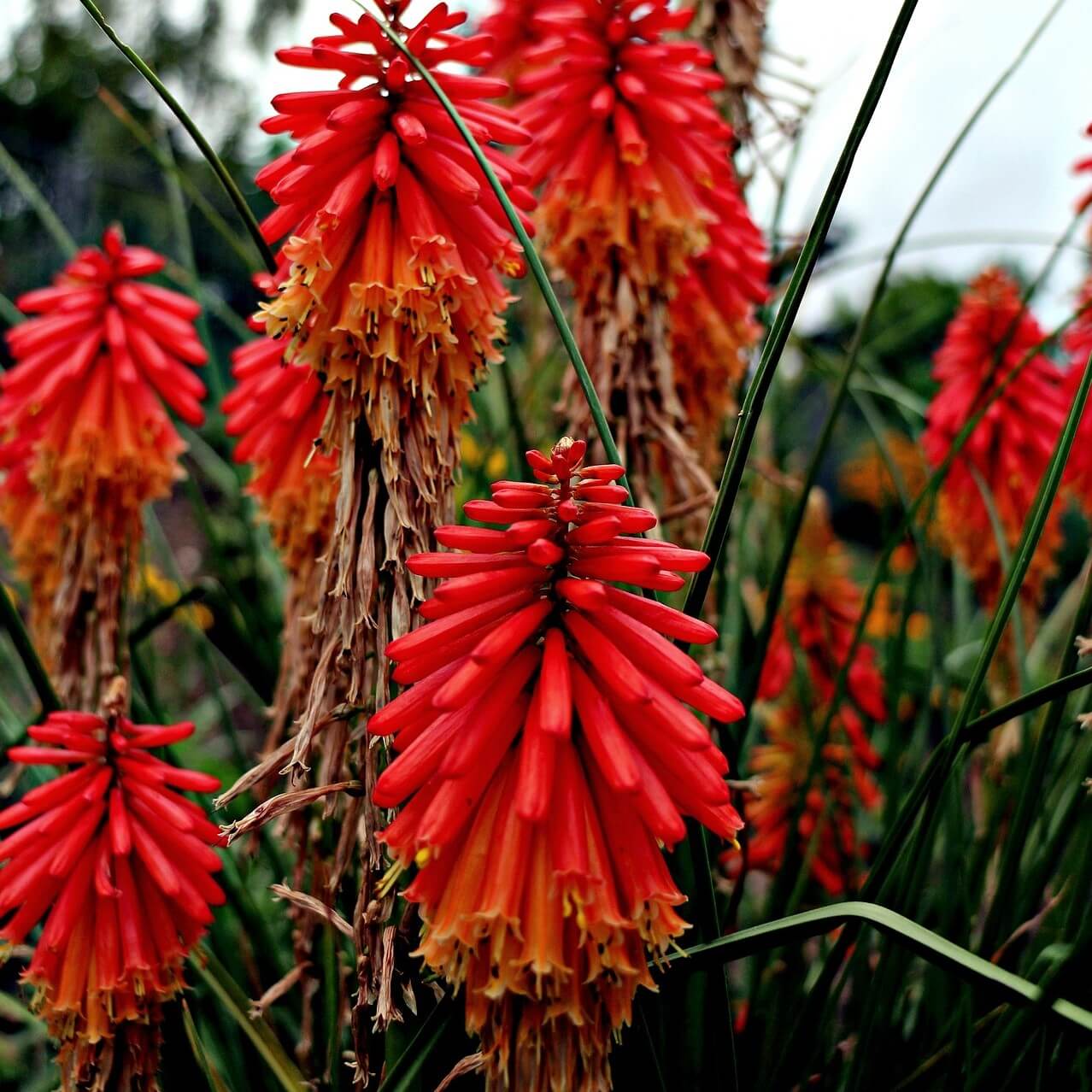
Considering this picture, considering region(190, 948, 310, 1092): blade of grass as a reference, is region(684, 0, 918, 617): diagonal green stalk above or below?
above

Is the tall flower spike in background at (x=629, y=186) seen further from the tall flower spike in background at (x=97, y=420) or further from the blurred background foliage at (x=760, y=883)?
the tall flower spike in background at (x=97, y=420)

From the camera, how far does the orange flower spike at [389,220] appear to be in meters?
1.29

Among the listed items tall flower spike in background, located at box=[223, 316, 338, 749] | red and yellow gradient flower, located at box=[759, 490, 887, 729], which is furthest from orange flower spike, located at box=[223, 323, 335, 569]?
red and yellow gradient flower, located at box=[759, 490, 887, 729]

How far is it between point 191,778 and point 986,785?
2.07 m

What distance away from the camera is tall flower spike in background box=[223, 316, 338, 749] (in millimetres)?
1712

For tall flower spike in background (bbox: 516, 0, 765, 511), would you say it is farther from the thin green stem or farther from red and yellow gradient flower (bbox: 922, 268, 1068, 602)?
red and yellow gradient flower (bbox: 922, 268, 1068, 602)

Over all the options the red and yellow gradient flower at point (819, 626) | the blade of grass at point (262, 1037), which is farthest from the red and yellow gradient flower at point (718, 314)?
the blade of grass at point (262, 1037)

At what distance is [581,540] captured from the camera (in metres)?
1.10

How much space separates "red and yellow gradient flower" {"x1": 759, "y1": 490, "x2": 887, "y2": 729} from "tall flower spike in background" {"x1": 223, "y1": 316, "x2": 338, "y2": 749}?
4.66 feet

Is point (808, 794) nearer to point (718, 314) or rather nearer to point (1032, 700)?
point (718, 314)

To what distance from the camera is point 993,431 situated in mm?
2736

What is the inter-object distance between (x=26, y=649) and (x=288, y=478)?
55 centimetres

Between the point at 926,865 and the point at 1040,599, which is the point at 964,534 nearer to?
the point at 1040,599

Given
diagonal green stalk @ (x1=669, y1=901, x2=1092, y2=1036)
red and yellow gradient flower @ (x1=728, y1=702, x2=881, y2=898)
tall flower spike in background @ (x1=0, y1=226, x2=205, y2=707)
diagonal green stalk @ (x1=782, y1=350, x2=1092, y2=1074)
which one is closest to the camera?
diagonal green stalk @ (x1=669, y1=901, x2=1092, y2=1036)
